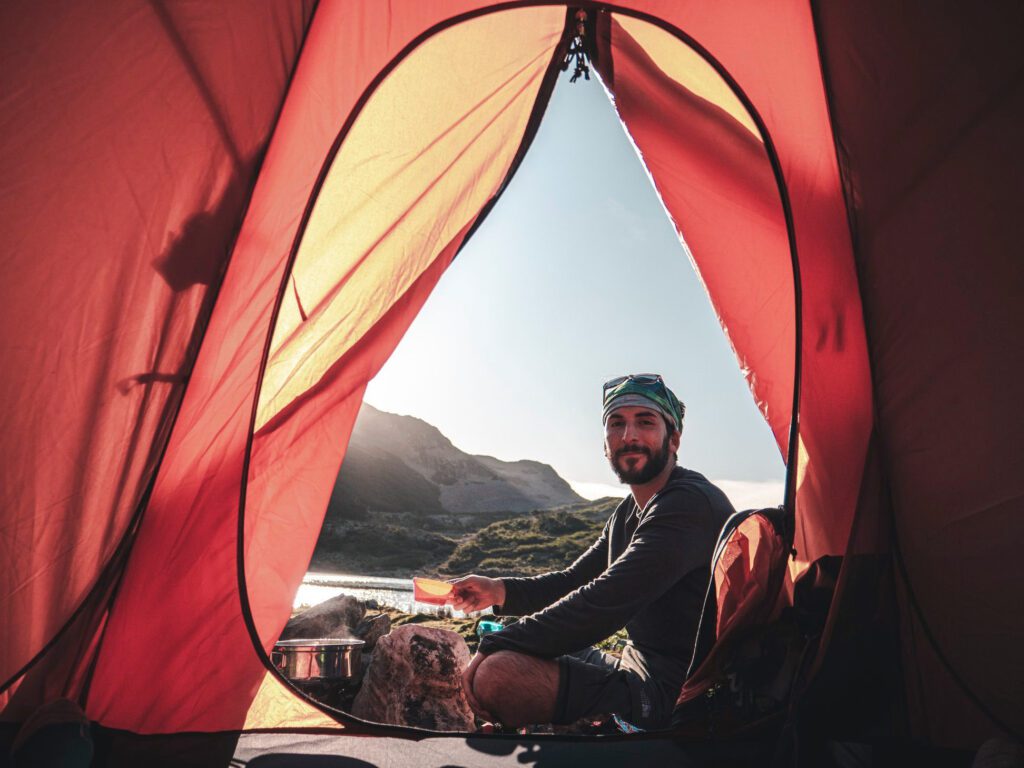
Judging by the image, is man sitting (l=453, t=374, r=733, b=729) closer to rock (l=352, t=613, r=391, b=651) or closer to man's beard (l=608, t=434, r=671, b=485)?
man's beard (l=608, t=434, r=671, b=485)

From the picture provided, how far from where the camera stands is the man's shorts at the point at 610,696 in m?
1.77

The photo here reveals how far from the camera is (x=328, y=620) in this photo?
3.51 metres

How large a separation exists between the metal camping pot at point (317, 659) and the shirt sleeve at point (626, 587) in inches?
27.8

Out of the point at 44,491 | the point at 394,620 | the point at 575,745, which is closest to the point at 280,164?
the point at 44,491

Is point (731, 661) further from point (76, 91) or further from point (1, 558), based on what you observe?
point (76, 91)

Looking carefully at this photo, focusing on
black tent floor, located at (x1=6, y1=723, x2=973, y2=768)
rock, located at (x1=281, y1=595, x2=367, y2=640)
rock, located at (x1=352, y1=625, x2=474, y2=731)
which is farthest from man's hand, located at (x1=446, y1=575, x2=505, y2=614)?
rock, located at (x1=281, y1=595, x2=367, y2=640)

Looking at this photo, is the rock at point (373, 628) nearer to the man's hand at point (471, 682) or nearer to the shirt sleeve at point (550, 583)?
the shirt sleeve at point (550, 583)

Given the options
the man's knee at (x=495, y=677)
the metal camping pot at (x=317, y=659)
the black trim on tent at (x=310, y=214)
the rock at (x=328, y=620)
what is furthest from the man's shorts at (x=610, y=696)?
the rock at (x=328, y=620)

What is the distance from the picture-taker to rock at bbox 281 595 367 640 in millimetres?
3408

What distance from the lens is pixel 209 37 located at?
1.39 m

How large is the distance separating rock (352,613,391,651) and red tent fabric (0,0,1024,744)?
1.85m

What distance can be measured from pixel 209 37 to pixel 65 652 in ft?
4.40

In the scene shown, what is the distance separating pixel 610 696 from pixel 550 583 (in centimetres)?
64

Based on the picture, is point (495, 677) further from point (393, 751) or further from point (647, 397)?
point (647, 397)
